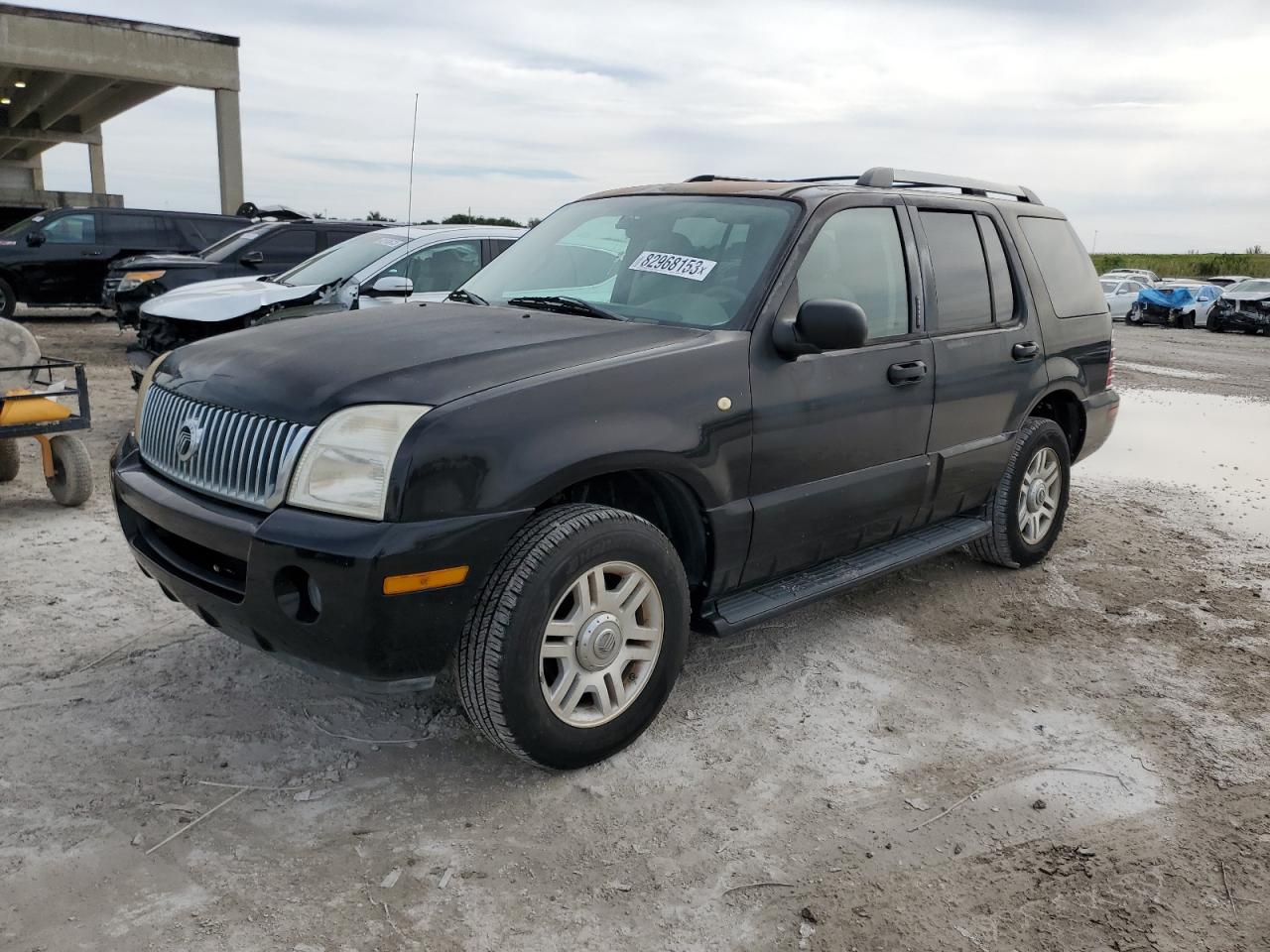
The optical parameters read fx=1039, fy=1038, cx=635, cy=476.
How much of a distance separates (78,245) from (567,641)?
15487 mm

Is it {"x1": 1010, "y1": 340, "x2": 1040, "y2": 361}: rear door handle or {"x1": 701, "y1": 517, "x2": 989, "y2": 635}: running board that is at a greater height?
{"x1": 1010, "y1": 340, "x2": 1040, "y2": 361}: rear door handle

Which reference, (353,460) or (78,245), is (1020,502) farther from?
(78,245)

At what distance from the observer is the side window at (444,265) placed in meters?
8.58

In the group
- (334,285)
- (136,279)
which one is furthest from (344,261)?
(136,279)

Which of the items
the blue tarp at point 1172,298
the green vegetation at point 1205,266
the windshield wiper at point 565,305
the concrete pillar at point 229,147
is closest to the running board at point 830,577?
the windshield wiper at point 565,305

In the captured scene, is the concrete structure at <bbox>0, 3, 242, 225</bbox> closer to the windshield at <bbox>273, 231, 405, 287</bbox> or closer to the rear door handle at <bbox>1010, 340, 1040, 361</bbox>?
the windshield at <bbox>273, 231, 405, 287</bbox>

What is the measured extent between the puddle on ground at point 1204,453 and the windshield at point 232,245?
31.7 ft

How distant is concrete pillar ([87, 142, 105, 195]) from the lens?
3353 cm

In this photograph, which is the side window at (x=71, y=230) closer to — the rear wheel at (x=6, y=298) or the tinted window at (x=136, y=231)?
the tinted window at (x=136, y=231)

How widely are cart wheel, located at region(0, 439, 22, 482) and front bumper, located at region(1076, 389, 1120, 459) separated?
20.4 feet

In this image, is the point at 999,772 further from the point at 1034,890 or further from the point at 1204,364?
the point at 1204,364

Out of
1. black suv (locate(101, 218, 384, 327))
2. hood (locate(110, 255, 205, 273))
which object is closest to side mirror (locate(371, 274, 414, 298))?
black suv (locate(101, 218, 384, 327))

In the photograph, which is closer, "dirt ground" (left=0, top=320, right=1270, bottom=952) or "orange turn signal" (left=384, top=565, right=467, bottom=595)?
"dirt ground" (left=0, top=320, right=1270, bottom=952)

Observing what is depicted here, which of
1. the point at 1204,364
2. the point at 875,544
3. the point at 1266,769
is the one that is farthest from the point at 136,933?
the point at 1204,364
